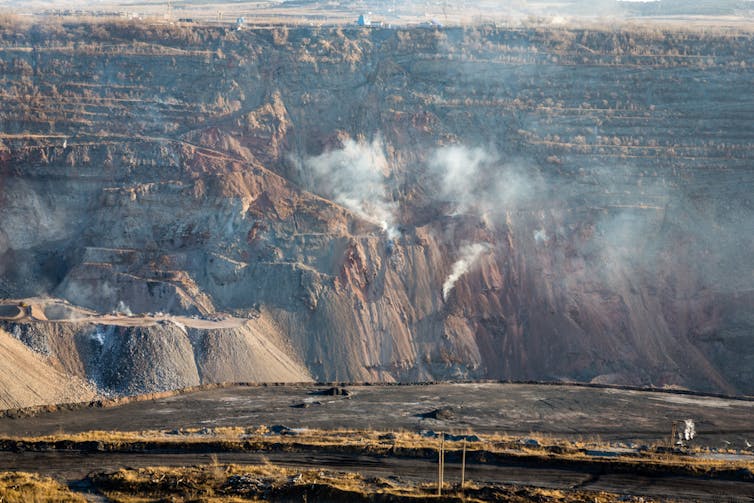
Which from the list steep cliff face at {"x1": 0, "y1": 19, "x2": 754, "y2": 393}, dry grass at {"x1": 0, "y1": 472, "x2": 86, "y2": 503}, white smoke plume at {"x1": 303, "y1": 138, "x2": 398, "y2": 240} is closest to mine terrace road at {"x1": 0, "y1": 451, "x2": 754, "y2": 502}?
dry grass at {"x1": 0, "y1": 472, "x2": 86, "y2": 503}

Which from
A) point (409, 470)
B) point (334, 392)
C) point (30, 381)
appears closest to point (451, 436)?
point (409, 470)

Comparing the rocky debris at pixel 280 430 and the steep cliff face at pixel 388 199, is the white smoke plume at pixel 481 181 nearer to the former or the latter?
the steep cliff face at pixel 388 199

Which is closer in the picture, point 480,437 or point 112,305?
point 480,437

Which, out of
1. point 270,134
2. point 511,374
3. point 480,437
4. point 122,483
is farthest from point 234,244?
point 122,483

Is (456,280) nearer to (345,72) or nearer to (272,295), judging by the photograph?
(272,295)

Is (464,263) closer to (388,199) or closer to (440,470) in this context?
(388,199)

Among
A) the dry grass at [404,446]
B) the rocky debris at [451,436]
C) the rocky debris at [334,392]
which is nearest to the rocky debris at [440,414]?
the rocky debris at [451,436]

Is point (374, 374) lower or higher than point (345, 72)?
lower
